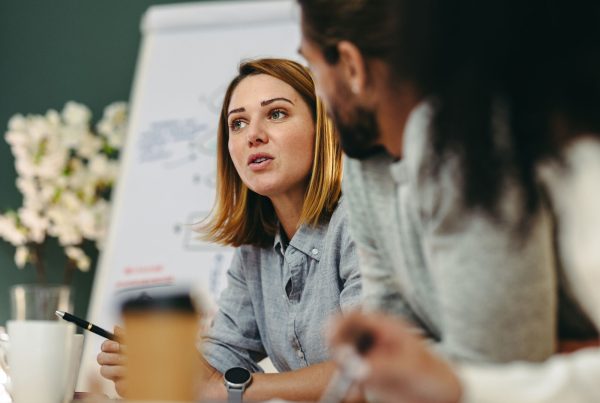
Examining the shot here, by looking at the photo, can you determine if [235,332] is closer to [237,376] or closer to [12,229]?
[237,376]

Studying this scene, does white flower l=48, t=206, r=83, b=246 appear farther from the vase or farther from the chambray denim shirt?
the vase

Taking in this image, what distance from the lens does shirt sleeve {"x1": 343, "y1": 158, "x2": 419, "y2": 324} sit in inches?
41.0

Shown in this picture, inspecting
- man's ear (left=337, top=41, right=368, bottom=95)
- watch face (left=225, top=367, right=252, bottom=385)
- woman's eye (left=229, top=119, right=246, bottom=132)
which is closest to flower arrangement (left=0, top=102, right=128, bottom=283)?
woman's eye (left=229, top=119, right=246, bottom=132)

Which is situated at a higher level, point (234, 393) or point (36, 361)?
point (36, 361)

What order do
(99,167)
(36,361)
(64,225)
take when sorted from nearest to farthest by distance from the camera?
(36,361), (64,225), (99,167)

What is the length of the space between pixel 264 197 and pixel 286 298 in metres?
0.28

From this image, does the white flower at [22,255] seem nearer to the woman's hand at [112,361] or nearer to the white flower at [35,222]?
the white flower at [35,222]

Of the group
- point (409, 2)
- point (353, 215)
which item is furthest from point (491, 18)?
point (353, 215)

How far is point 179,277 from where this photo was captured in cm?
260

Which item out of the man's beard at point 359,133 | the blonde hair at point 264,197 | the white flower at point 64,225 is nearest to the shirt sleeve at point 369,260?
the man's beard at point 359,133

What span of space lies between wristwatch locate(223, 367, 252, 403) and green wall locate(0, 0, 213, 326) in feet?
5.44

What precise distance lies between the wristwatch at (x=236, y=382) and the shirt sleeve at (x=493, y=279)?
2.82ft

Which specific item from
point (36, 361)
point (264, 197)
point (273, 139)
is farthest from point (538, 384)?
point (264, 197)

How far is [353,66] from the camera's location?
0.88 metres
